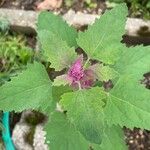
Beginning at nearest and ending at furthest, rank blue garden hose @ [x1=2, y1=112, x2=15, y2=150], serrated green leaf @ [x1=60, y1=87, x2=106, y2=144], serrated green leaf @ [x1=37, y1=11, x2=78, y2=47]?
1. serrated green leaf @ [x1=60, y1=87, x2=106, y2=144]
2. serrated green leaf @ [x1=37, y1=11, x2=78, y2=47]
3. blue garden hose @ [x1=2, y1=112, x2=15, y2=150]

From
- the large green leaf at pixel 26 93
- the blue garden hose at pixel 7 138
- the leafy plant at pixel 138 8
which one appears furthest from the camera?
the leafy plant at pixel 138 8

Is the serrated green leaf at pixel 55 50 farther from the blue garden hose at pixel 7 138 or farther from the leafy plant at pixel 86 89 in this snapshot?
the blue garden hose at pixel 7 138

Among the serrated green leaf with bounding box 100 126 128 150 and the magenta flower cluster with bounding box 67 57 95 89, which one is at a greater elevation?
→ the magenta flower cluster with bounding box 67 57 95 89

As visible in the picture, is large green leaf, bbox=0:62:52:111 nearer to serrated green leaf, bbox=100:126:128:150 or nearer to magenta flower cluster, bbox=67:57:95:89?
magenta flower cluster, bbox=67:57:95:89

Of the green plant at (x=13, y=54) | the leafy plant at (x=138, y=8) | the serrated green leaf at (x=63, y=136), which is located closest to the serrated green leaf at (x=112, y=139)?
the serrated green leaf at (x=63, y=136)

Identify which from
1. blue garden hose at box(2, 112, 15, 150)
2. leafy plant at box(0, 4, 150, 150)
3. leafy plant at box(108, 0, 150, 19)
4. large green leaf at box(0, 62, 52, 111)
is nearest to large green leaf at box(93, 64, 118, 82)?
leafy plant at box(0, 4, 150, 150)

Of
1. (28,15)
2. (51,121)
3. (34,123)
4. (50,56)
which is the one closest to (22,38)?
(28,15)
